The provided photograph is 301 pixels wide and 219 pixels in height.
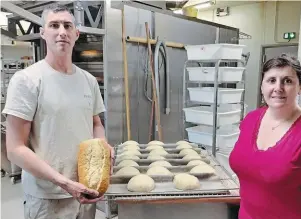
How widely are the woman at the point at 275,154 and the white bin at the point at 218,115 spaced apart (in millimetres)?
1922

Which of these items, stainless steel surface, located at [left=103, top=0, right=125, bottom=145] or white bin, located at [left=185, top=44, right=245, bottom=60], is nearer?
stainless steel surface, located at [left=103, top=0, right=125, bottom=145]

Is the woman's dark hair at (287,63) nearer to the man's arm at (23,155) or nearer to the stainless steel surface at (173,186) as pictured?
the stainless steel surface at (173,186)

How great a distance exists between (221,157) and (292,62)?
2.17m

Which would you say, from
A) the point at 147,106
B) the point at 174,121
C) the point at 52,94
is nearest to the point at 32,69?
the point at 52,94

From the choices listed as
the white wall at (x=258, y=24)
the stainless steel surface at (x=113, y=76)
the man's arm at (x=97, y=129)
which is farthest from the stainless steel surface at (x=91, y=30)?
the white wall at (x=258, y=24)

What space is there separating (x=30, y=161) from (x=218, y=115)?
2.41m

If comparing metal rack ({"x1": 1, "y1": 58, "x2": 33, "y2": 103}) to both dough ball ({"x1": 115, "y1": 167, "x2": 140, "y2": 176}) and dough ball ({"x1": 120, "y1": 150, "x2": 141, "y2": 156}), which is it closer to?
dough ball ({"x1": 120, "y1": 150, "x2": 141, "y2": 156})

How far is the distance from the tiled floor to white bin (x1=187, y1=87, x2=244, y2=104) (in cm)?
167

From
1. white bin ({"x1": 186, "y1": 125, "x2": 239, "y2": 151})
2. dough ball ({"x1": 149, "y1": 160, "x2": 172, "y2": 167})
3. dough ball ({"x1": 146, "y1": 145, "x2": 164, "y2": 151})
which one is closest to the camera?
dough ball ({"x1": 149, "y1": 160, "x2": 172, "y2": 167})

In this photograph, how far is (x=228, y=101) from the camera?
323 centimetres

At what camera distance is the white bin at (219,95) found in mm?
3157

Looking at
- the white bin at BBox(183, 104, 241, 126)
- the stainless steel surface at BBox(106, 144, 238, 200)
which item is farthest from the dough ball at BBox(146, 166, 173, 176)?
the white bin at BBox(183, 104, 241, 126)

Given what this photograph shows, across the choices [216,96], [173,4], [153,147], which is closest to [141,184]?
[153,147]

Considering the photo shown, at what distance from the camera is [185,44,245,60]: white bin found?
307cm
